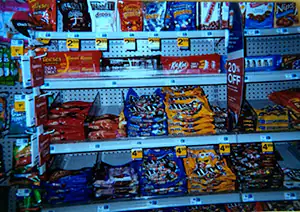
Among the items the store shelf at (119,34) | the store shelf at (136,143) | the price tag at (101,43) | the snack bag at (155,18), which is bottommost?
the store shelf at (136,143)

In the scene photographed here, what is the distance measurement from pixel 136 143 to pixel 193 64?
73 centimetres

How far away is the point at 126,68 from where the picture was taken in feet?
6.02

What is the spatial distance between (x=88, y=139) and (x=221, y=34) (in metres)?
1.21

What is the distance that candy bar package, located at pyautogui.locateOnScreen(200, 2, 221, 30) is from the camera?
1828mm

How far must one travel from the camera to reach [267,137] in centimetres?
173

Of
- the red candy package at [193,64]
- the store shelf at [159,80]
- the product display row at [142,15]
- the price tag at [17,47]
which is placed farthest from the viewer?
the red candy package at [193,64]

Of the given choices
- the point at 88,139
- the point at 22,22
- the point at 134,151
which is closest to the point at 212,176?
the point at 134,151

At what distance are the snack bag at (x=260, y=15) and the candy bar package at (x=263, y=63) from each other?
0.81ft

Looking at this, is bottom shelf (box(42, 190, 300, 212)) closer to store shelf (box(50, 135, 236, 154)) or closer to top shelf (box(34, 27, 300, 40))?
store shelf (box(50, 135, 236, 154))

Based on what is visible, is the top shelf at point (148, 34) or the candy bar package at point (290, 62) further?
the candy bar package at point (290, 62)

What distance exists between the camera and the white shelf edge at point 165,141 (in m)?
1.68

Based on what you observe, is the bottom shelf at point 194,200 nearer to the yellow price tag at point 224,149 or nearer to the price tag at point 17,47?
the yellow price tag at point 224,149

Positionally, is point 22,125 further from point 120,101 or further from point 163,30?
Result: point 163,30

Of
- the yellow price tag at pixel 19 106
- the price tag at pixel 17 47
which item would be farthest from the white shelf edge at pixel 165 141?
the price tag at pixel 17 47
